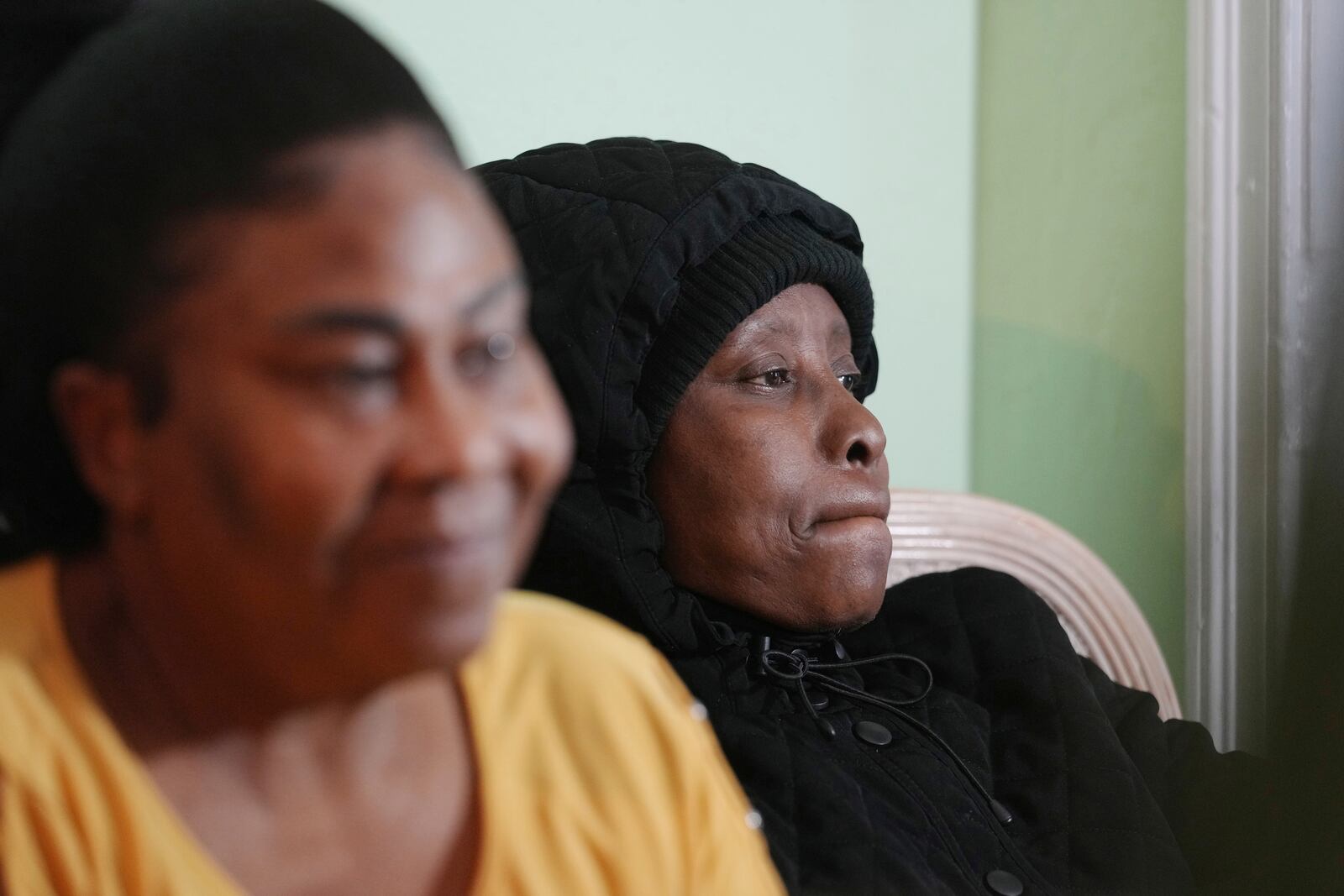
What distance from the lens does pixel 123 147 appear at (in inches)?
9.5

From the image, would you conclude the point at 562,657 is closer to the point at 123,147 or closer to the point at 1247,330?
the point at 123,147

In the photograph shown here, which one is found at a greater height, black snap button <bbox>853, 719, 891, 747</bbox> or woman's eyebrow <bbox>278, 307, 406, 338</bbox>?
woman's eyebrow <bbox>278, 307, 406, 338</bbox>

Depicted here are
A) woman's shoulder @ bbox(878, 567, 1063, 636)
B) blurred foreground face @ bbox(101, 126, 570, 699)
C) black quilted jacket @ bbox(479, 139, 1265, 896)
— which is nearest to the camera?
blurred foreground face @ bbox(101, 126, 570, 699)

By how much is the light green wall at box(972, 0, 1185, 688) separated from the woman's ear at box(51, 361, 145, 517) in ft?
1.71

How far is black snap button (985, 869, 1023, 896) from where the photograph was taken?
1.77 ft

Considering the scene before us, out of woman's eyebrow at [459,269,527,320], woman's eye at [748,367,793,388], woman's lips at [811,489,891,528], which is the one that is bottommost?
woman's lips at [811,489,891,528]

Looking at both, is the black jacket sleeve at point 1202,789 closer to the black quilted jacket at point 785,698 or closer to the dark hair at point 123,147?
the black quilted jacket at point 785,698

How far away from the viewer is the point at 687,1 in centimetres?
61

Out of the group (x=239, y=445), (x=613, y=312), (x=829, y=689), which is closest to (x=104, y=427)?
(x=239, y=445)

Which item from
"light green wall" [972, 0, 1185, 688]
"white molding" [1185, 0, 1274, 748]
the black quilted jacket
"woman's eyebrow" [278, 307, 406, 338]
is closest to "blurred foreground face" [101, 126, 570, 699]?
"woman's eyebrow" [278, 307, 406, 338]

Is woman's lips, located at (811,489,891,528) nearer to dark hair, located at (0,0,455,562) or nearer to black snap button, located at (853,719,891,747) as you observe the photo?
black snap button, located at (853,719,891,747)

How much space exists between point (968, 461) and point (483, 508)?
531mm

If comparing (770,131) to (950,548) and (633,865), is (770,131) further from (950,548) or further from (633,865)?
(633,865)

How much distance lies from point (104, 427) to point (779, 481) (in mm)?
353
